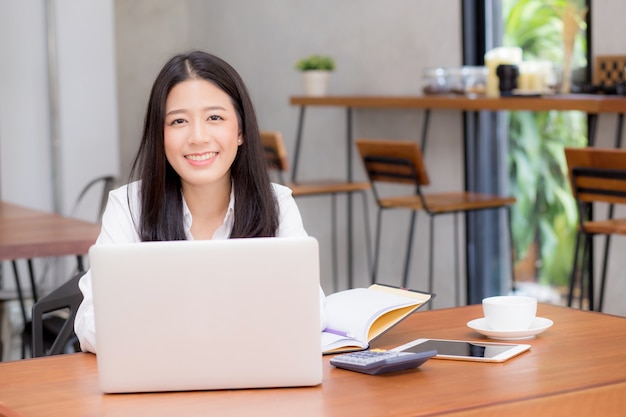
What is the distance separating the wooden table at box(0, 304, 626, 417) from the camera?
1.39 m

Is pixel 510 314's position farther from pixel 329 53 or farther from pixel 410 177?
pixel 329 53

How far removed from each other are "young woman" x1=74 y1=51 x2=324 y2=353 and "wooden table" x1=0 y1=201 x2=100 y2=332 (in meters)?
0.95

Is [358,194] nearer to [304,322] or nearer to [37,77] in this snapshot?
[37,77]

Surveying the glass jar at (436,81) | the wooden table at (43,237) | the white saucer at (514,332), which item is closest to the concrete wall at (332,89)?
the glass jar at (436,81)

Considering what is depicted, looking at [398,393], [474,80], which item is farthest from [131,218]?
[474,80]

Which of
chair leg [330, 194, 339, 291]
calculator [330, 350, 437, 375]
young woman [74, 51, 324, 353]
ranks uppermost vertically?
young woman [74, 51, 324, 353]

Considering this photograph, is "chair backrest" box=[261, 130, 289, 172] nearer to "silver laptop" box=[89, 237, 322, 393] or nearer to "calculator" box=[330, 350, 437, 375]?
"calculator" box=[330, 350, 437, 375]

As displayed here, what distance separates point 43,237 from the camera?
10.1 feet

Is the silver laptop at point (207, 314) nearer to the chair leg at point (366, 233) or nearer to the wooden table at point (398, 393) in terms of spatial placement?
the wooden table at point (398, 393)

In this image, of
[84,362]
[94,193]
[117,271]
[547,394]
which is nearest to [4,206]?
[94,193]

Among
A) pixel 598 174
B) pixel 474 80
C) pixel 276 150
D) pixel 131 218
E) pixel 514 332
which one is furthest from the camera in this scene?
pixel 276 150

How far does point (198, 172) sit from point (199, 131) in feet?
0.29

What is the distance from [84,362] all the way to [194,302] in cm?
33

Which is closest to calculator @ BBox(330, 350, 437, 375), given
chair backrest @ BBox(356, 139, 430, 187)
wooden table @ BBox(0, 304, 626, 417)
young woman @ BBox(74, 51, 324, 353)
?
wooden table @ BBox(0, 304, 626, 417)
